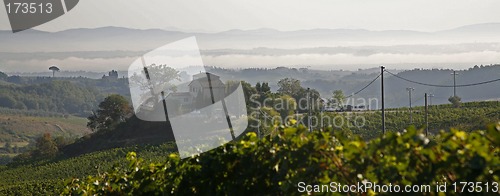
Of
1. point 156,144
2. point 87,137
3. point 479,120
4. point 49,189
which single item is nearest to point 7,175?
point 156,144

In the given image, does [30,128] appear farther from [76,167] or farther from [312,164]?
[312,164]

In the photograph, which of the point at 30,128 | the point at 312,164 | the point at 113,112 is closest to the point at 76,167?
the point at 113,112

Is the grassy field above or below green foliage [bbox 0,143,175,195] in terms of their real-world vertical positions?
below

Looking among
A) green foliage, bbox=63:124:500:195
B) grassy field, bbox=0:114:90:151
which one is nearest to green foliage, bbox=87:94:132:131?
green foliage, bbox=63:124:500:195

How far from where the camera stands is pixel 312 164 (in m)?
2.51

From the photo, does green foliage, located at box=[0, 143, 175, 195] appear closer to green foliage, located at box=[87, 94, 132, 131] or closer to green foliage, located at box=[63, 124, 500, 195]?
green foliage, located at box=[87, 94, 132, 131]

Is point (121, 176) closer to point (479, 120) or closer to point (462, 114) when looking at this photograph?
point (479, 120)

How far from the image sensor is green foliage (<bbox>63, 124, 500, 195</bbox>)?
2074 mm

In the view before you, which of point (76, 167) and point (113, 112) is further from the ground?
point (113, 112)

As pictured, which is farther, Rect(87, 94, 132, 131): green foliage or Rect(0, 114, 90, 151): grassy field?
Rect(0, 114, 90, 151): grassy field

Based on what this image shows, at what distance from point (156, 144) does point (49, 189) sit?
18.7 meters

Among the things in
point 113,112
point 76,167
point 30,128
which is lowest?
point 30,128

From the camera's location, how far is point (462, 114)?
44.7 meters

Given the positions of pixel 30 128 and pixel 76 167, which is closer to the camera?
pixel 76 167
